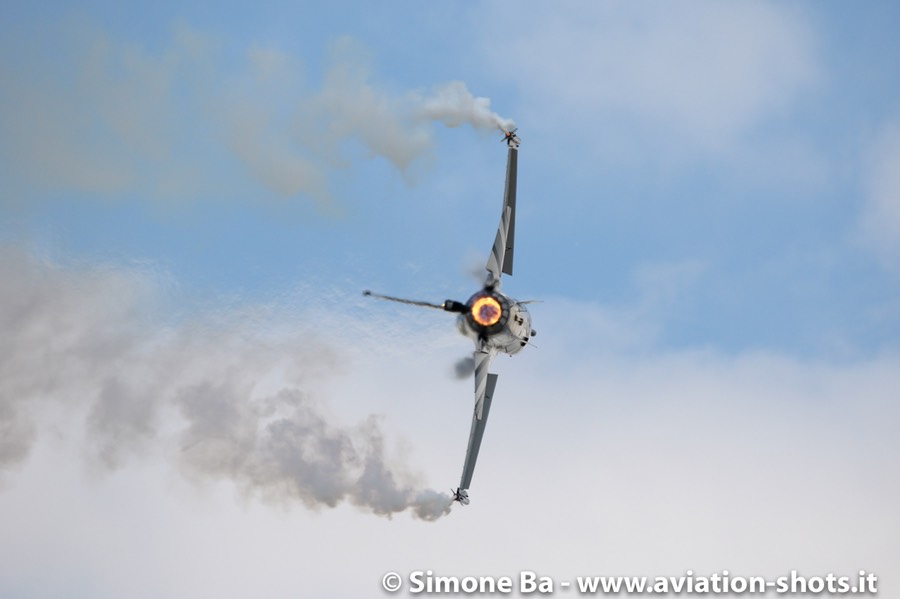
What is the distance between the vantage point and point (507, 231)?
82000 millimetres

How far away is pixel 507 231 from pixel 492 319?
7747 mm

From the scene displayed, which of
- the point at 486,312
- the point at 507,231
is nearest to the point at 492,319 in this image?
the point at 486,312

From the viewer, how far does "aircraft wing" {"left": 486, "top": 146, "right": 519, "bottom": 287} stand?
79.6 meters

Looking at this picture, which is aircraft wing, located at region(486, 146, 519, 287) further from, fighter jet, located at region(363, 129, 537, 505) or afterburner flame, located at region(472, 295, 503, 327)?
afterburner flame, located at region(472, 295, 503, 327)

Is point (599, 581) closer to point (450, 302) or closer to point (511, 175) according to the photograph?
point (450, 302)

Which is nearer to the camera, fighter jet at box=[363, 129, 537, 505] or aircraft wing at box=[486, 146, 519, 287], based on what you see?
fighter jet at box=[363, 129, 537, 505]

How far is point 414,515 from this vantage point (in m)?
83.3

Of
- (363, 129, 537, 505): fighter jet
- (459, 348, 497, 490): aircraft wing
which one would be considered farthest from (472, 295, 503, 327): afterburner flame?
(459, 348, 497, 490): aircraft wing

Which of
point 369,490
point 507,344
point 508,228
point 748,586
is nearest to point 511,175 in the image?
point 508,228

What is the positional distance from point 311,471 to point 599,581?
17977 millimetres

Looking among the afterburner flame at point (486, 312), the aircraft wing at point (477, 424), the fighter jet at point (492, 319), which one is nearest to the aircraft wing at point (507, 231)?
the fighter jet at point (492, 319)

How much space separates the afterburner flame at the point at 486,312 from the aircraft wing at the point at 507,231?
3106 mm

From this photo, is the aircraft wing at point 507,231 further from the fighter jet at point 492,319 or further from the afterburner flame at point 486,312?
the afterburner flame at point 486,312

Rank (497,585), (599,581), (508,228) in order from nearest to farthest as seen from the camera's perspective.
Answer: (497,585)
(599,581)
(508,228)
